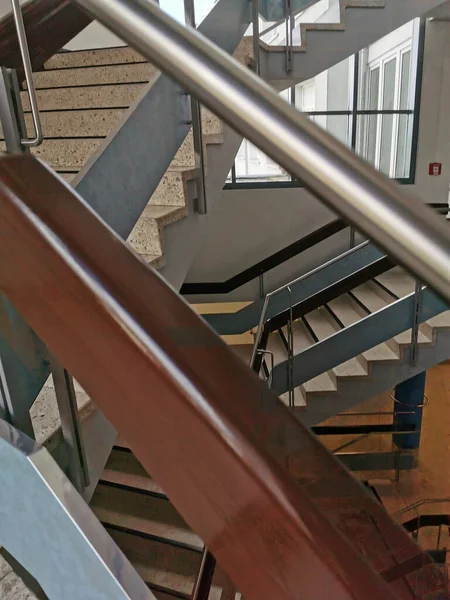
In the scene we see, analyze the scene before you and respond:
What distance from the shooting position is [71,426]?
2.89 feet

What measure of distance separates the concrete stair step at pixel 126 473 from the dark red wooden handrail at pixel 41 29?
233 centimetres

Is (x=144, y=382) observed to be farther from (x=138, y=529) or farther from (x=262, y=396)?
(x=138, y=529)

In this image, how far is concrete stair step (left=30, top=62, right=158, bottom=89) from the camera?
6.86ft

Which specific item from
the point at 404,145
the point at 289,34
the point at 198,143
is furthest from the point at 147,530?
the point at 404,145

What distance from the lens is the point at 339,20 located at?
2.77 m

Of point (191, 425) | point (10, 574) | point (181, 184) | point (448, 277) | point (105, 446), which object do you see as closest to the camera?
point (448, 277)

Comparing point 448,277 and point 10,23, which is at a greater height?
point 10,23

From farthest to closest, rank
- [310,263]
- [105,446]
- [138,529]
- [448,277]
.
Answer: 1. [310,263]
2. [138,529]
3. [105,446]
4. [448,277]

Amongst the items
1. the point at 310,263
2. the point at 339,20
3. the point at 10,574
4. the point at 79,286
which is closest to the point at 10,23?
the point at 79,286

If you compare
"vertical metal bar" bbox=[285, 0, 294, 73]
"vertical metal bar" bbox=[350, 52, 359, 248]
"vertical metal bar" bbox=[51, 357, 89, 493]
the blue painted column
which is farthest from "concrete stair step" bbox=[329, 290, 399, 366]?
"vertical metal bar" bbox=[51, 357, 89, 493]

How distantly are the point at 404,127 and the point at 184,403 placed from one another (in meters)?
5.66

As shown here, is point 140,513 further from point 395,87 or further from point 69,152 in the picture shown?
point 395,87

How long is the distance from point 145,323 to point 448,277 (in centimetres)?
31

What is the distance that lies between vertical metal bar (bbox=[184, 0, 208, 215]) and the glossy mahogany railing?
1.00 metres
